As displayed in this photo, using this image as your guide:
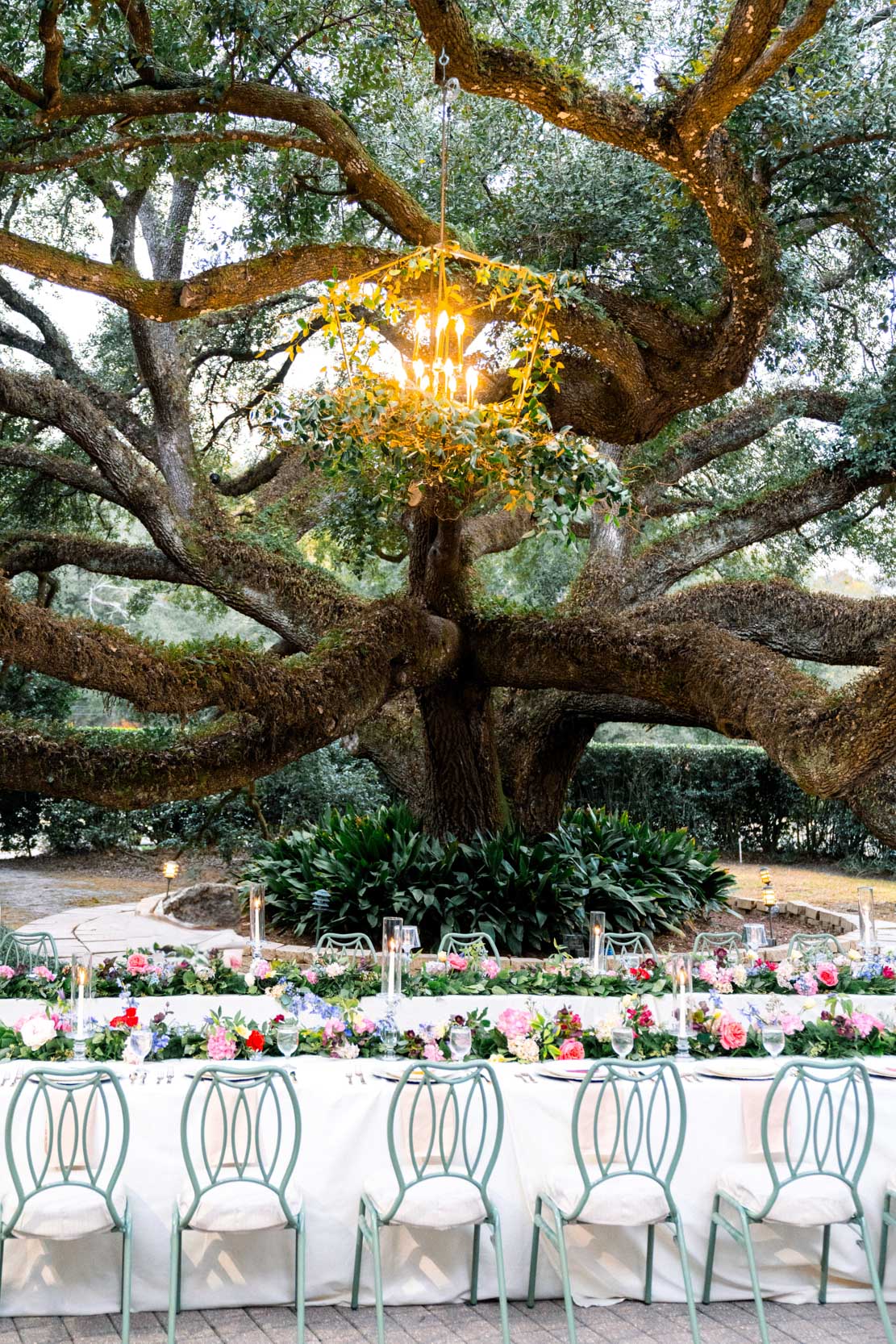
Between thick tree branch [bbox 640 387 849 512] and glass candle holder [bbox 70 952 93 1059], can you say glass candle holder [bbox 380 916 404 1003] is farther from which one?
→ thick tree branch [bbox 640 387 849 512]

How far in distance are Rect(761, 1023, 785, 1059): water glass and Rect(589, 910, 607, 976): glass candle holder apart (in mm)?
1045

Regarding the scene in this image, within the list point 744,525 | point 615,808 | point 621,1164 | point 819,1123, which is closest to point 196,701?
point 621,1164

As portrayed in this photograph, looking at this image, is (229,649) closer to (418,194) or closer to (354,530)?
(354,530)

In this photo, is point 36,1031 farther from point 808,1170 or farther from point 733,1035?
point 808,1170

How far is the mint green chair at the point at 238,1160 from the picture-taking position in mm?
3256

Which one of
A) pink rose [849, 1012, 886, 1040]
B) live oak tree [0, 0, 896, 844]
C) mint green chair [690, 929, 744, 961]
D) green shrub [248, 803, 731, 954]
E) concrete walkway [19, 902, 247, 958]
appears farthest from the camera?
concrete walkway [19, 902, 247, 958]

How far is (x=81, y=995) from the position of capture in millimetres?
3834

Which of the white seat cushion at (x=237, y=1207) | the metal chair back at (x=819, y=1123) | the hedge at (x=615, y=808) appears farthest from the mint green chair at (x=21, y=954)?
the hedge at (x=615, y=808)

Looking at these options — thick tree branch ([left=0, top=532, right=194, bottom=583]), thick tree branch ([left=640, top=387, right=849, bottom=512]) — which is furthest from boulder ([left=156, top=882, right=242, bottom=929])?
thick tree branch ([left=640, top=387, right=849, bottom=512])

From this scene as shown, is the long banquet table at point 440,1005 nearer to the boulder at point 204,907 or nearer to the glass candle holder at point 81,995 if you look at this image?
the glass candle holder at point 81,995

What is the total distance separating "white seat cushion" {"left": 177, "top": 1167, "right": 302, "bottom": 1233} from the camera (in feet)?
10.7

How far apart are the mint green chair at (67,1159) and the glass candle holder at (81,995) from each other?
0.35 metres

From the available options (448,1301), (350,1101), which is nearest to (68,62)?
(350,1101)

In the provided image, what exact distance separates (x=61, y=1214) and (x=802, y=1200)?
216 cm
